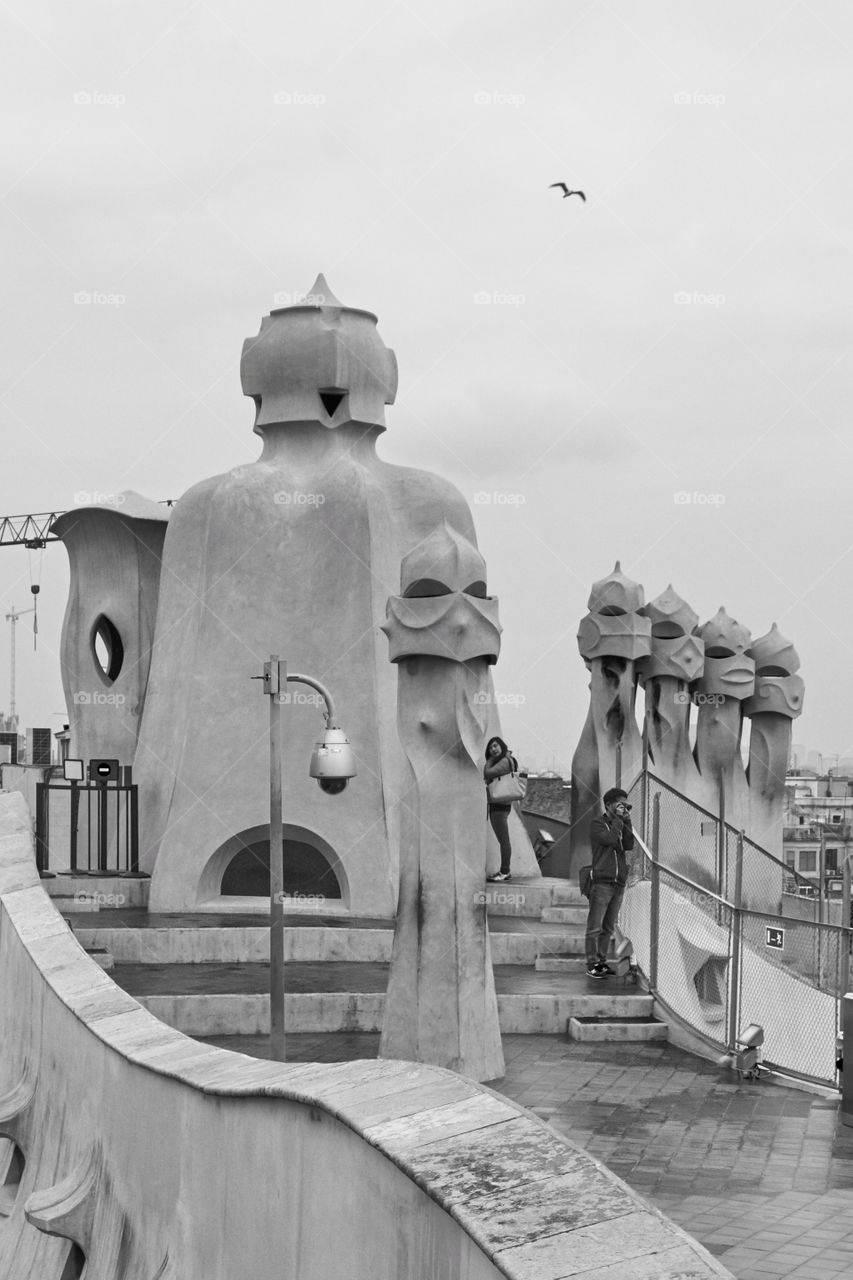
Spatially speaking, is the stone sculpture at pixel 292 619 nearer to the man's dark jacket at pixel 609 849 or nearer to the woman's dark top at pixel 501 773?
the woman's dark top at pixel 501 773

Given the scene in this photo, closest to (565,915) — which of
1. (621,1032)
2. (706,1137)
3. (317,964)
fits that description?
(317,964)

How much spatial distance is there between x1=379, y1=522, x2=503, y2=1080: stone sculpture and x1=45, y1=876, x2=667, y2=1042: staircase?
2077mm

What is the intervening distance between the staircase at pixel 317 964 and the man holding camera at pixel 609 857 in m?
0.67

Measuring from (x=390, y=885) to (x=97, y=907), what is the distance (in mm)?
3631

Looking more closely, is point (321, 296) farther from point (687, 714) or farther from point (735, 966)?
point (735, 966)

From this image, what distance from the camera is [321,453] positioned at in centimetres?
2136

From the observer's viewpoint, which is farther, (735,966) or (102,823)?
(102,823)

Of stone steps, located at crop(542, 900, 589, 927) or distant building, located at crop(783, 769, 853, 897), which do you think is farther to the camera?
distant building, located at crop(783, 769, 853, 897)

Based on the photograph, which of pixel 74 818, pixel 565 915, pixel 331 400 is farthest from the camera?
pixel 331 400

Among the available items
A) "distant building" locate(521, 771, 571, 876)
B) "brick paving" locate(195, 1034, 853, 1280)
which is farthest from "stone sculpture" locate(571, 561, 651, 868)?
"brick paving" locate(195, 1034, 853, 1280)

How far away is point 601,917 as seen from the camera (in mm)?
14703

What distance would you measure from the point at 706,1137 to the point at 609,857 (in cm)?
440

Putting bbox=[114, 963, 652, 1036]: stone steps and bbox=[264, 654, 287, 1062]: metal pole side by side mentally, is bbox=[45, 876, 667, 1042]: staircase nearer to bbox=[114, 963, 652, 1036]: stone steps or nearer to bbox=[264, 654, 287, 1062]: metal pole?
bbox=[114, 963, 652, 1036]: stone steps

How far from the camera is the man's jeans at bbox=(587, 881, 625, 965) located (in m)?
14.2
